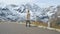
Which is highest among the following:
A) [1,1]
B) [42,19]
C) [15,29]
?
[1,1]

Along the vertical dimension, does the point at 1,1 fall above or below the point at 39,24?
above

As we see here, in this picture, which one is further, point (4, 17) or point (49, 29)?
point (4, 17)

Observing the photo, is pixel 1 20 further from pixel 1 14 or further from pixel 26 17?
pixel 26 17

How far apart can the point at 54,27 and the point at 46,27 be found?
0.36ft

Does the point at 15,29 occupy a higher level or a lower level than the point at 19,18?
lower

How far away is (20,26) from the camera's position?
2037mm

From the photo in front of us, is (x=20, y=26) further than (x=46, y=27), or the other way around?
(x=20, y=26)

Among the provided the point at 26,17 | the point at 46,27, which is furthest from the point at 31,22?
the point at 46,27

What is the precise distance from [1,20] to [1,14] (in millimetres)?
90

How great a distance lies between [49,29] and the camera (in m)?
1.88

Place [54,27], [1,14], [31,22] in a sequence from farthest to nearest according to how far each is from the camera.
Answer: [1,14] < [31,22] < [54,27]

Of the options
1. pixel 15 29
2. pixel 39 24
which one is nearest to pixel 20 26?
pixel 15 29

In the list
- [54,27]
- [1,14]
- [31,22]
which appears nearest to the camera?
[54,27]

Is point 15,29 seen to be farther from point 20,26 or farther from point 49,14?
point 49,14
